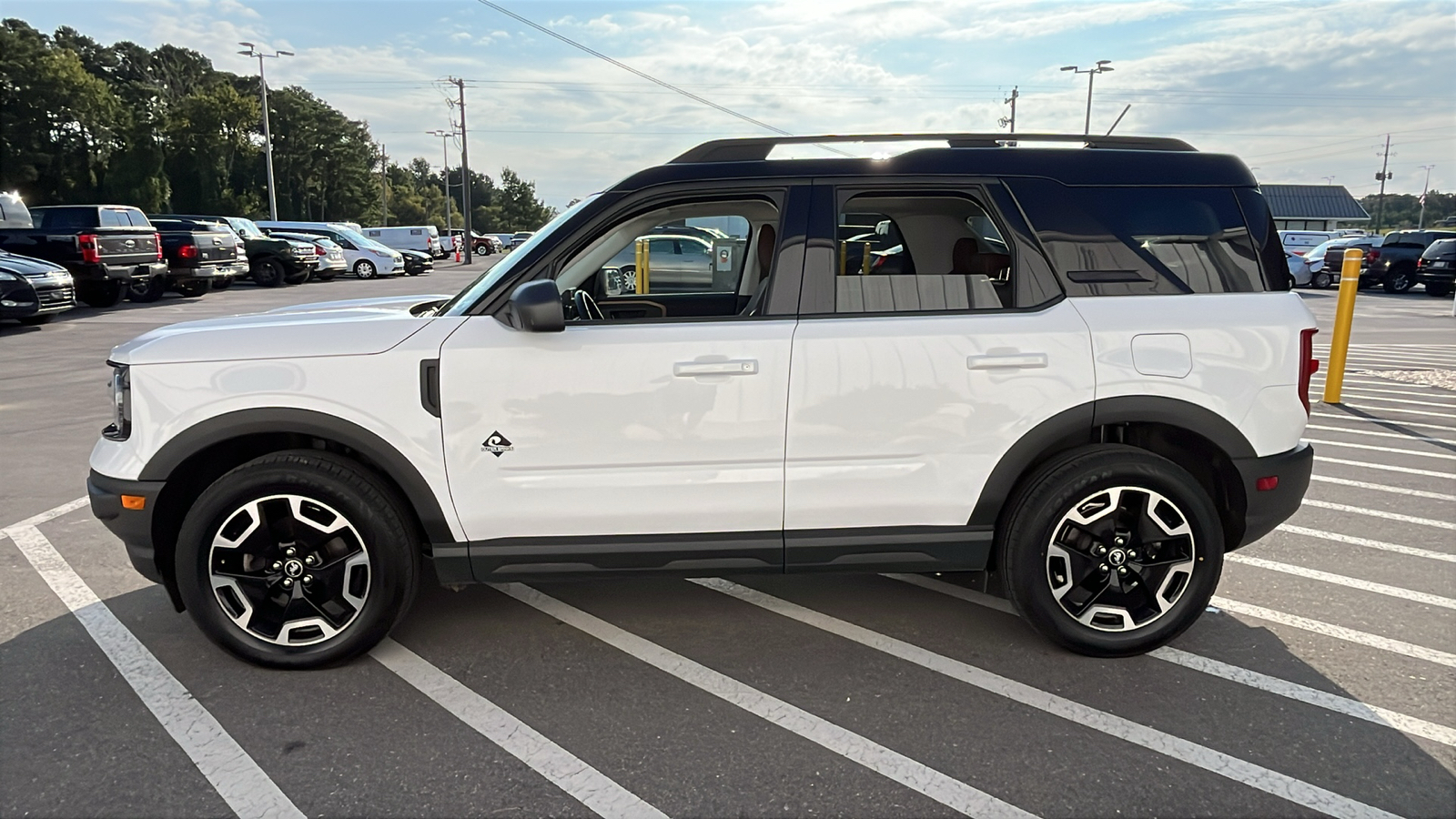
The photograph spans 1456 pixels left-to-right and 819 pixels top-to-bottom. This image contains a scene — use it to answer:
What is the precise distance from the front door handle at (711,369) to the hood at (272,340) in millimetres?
937

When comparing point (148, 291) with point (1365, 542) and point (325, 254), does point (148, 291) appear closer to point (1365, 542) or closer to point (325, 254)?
point (325, 254)

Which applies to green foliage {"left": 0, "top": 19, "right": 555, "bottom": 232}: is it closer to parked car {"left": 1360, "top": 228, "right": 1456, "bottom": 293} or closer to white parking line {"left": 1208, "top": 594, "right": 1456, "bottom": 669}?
parked car {"left": 1360, "top": 228, "right": 1456, "bottom": 293}

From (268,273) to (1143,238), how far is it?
84.6ft

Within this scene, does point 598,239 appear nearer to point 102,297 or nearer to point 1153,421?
point 1153,421

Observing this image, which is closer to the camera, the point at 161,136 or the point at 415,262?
the point at 415,262

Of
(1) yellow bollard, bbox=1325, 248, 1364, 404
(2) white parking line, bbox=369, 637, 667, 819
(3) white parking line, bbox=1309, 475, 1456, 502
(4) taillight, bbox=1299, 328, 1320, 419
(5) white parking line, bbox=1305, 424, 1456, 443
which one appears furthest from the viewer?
(1) yellow bollard, bbox=1325, 248, 1364, 404

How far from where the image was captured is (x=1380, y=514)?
17.2 ft

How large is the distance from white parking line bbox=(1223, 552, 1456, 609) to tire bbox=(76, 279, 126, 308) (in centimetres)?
1877

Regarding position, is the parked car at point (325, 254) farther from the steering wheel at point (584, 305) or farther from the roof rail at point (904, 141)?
the roof rail at point (904, 141)

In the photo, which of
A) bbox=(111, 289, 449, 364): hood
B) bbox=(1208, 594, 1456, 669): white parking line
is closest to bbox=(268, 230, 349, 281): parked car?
bbox=(111, 289, 449, 364): hood

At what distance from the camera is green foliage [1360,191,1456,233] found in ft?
374

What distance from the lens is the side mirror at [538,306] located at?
121 inches

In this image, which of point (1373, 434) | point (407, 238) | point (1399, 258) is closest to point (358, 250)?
point (407, 238)

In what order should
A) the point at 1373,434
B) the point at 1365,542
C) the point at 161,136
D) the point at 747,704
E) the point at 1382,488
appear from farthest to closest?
the point at 161,136
the point at 1373,434
the point at 1382,488
the point at 1365,542
the point at 747,704
